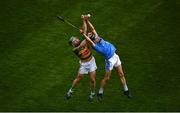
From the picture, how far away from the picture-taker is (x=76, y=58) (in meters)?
27.6

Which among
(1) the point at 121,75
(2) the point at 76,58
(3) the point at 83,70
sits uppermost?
(3) the point at 83,70

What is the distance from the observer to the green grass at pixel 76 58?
2547 centimetres

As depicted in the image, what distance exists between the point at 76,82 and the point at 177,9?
7.30 meters

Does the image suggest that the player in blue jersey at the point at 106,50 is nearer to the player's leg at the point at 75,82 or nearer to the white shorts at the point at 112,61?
the white shorts at the point at 112,61

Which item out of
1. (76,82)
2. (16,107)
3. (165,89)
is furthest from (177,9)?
(16,107)

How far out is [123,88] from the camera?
25.6 metres

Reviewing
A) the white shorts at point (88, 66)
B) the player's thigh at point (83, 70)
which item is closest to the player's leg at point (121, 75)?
the white shorts at point (88, 66)

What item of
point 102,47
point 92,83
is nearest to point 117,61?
point 102,47

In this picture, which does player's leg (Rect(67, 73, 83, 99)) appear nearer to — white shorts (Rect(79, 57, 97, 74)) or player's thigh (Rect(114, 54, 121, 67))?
white shorts (Rect(79, 57, 97, 74))

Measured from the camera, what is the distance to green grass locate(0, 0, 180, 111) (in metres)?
25.5

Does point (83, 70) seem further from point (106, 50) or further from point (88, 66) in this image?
point (106, 50)

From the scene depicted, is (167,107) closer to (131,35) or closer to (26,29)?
(131,35)

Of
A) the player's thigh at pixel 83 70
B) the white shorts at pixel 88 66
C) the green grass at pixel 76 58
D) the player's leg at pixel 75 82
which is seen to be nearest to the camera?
the white shorts at pixel 88 66

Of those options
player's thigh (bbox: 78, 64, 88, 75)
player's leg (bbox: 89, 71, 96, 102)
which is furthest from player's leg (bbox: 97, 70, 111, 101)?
player's thigh (bbox: 78, 64, 88, 75)
